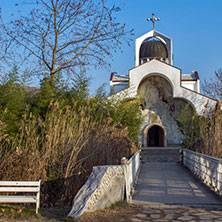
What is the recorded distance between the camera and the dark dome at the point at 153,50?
100 ft

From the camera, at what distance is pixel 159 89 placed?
2752 cm

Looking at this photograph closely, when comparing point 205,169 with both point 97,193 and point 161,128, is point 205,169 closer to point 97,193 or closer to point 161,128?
point 97,193

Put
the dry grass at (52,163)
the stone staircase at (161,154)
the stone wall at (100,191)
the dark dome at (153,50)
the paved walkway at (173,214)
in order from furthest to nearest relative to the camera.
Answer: the dark dome at (153,50)
the stone staircase at (161,154)
the dry grass at (52,163)
the stone wall at (100,191)
the paved walkway at (173,214)

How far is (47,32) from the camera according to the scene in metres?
10.4

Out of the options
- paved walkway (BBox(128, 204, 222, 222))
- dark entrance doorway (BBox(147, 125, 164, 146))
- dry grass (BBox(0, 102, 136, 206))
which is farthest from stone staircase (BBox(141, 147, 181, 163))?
paved walkway (BBox(128, 204, 222, 222))

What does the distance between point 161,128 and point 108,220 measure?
22.2m

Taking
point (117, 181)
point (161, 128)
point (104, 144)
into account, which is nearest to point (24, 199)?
point (117, 181)

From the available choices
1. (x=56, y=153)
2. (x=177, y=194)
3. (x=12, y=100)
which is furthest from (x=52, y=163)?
Answer: (x=12, y=100)

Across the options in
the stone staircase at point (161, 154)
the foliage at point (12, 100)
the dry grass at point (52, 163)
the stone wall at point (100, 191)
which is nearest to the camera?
the stone wall at point (100, 191)

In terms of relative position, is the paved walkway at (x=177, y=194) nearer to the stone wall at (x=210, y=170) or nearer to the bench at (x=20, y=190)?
the stone wall at (x=210, y=170)

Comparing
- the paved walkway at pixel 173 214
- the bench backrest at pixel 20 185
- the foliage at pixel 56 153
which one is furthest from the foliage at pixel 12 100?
the paved walkway at pixel 173 214

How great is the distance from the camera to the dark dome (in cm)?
3049

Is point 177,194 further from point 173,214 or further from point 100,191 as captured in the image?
point 100,191

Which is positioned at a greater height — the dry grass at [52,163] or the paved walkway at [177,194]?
the dry grass at [52,163]
